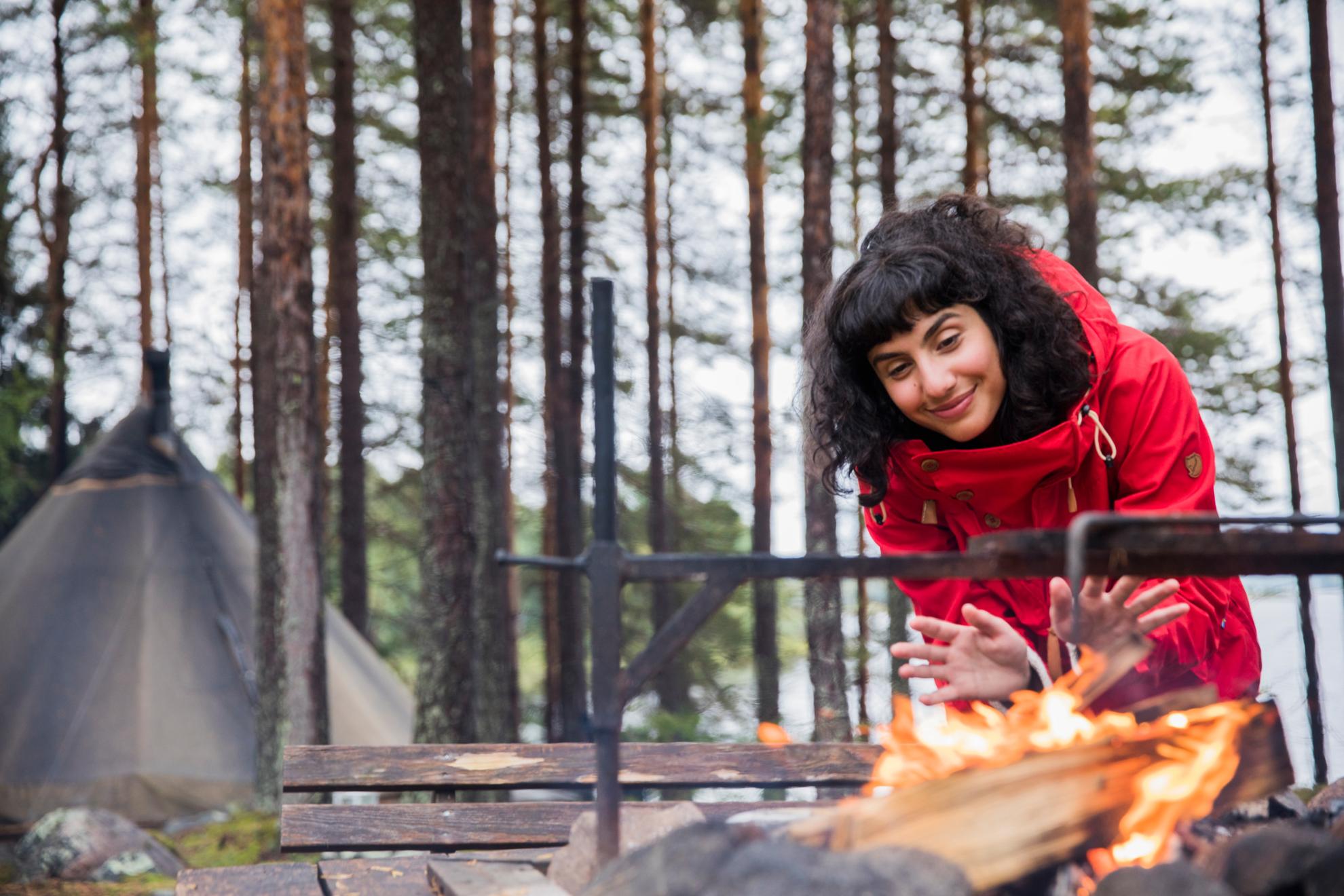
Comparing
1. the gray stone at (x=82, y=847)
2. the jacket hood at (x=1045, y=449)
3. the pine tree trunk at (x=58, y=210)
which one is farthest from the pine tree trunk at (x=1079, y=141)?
the pine tree trunk at (x=58, y=210)

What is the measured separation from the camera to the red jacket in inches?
97.3

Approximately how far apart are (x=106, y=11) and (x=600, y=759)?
35.1ft

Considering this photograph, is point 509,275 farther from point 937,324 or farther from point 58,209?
point 937,324

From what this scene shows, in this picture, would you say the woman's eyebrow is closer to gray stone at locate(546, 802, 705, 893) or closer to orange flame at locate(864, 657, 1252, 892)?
orange flame at locate(864, 657, 1252, 892)

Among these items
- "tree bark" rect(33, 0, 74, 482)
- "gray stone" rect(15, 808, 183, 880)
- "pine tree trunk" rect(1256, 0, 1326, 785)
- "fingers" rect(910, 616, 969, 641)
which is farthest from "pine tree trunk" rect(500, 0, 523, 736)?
"fingers" rect(910, 616, 969, 641)

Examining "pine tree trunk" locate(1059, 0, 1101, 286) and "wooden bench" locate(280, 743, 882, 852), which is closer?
"wooden bench" locate(280, 743, 882, 852)

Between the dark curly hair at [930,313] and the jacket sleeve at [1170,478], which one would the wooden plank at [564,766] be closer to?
the dark curly hair at [930,313]

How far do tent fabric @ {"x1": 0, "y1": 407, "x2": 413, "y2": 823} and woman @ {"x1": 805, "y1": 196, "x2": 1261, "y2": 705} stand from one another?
24.1 feet

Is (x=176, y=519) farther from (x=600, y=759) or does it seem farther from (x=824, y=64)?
(x=600, y=759)

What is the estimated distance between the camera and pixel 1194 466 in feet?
8.13

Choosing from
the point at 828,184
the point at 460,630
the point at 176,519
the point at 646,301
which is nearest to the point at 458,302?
the point at 460,630

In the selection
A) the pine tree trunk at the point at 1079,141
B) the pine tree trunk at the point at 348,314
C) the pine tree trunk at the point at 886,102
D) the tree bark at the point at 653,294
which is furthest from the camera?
the tree bark at the point at 653,294

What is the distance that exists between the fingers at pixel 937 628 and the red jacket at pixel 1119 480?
92 mm

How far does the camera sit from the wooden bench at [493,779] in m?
2.93
